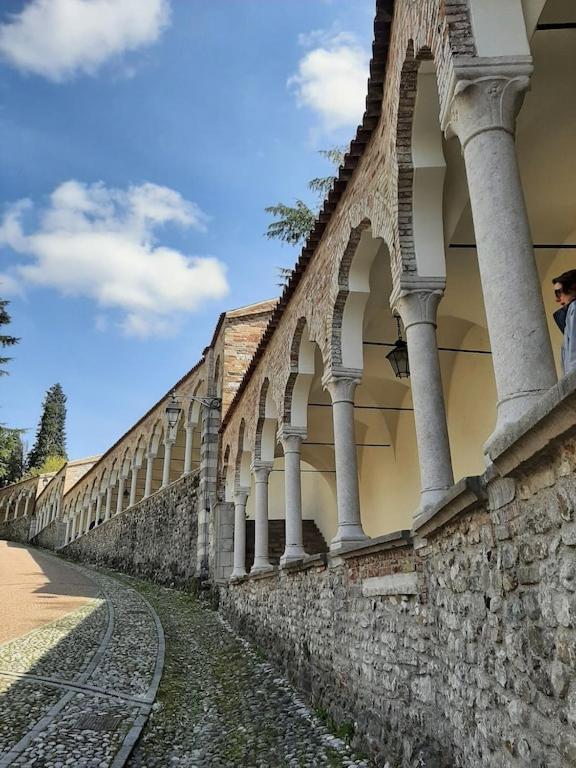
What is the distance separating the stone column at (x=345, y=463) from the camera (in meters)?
7.05

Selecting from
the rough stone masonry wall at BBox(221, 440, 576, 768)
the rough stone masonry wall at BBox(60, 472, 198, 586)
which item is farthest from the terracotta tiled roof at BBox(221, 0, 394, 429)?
the rough stone masonry wall at BBox(60, 472, 198, 586)

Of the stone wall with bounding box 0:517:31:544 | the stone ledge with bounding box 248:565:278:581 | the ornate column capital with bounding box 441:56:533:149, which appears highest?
the stone wall with bounding box 0:517:31:544

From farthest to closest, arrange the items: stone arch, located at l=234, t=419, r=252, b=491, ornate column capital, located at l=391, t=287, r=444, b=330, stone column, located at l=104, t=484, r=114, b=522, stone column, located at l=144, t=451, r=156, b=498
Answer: stone column, located at l=104, t=484, r=114, b=522 → stone column, located at l=144, t=451, r=156, b=498 → stone arch, located at l=234, t=419, r=252, b=491 → ornate column capital, located at l=391, t=287, r=444, b=330

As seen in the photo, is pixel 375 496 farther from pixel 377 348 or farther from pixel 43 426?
pixel 43 426

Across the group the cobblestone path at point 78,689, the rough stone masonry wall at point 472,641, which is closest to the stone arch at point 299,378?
the rough stone masonry wall at point 472,641

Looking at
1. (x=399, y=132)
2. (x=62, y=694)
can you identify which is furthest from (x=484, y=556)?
(x=62, y=694)

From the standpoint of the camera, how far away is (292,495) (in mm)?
9727

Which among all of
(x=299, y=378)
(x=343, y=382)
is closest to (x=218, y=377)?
(x=299, y=378)

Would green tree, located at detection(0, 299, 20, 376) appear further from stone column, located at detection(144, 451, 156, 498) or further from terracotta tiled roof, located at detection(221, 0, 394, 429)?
terracotta tiled roof, located at detection(221, 0, 394, 429)

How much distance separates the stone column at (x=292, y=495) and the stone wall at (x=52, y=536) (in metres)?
34.9

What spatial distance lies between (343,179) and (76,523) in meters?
35.3

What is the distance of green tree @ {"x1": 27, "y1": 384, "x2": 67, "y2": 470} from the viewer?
6247cm

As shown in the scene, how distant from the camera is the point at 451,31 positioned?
3.80 meters

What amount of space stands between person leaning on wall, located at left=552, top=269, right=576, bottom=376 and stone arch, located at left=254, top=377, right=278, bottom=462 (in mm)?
8939
